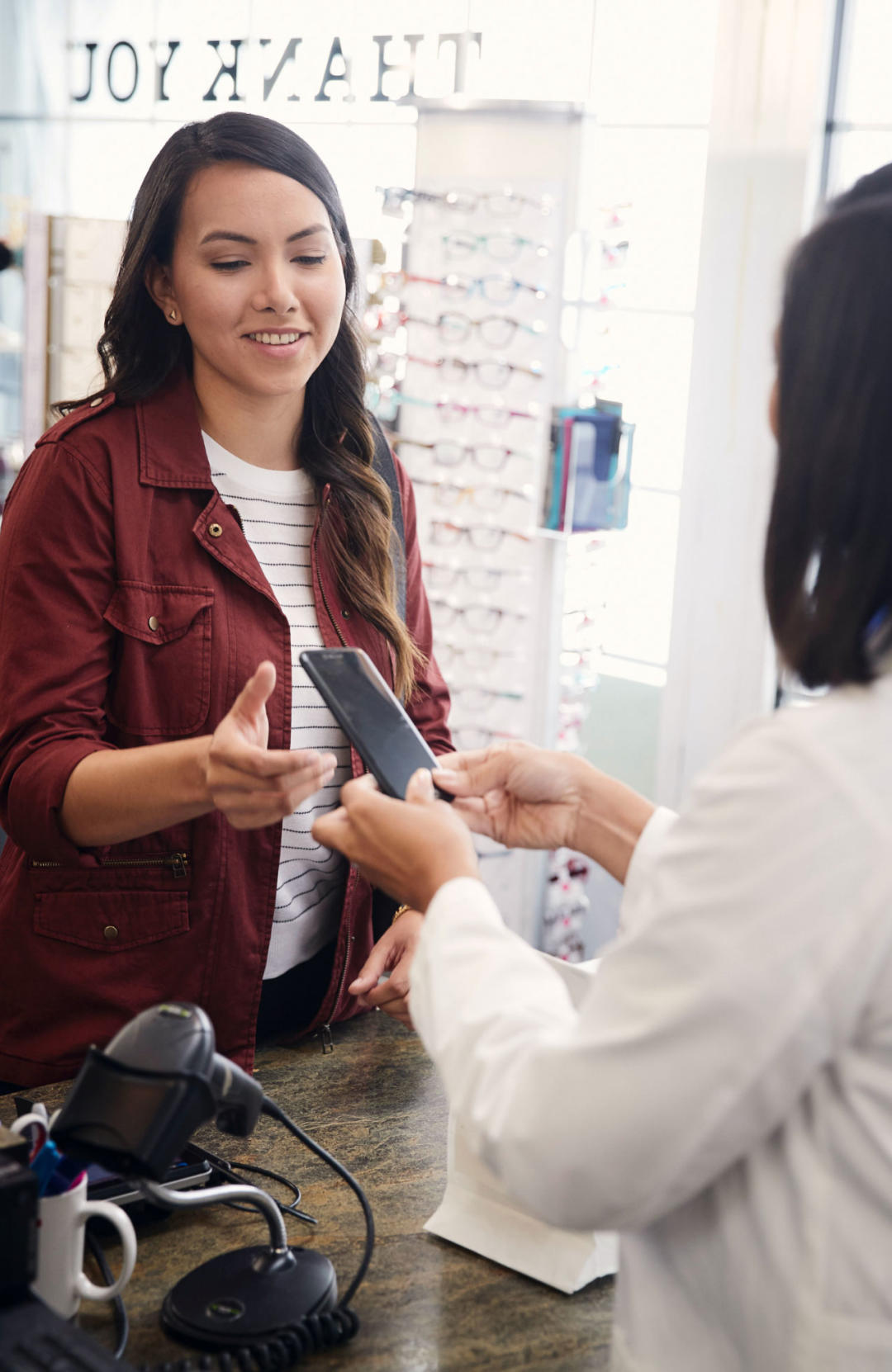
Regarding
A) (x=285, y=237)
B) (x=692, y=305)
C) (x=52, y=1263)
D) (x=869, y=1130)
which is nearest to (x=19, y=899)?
(x=52, y=1263)

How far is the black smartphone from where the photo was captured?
4.08ft

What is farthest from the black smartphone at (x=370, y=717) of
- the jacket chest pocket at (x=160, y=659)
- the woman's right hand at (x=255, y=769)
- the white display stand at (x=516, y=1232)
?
the jacket chest pocket at (x=160, y=659)

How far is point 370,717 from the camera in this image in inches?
50.8

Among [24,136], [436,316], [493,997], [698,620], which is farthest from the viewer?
[24,136]

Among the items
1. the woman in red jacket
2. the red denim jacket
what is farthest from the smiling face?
the red denim jacket

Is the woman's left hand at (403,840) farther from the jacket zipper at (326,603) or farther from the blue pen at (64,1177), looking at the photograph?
the jacket zipper at (326,603)

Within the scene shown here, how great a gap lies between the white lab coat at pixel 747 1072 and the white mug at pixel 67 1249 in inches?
14.9

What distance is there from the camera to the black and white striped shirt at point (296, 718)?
1.75 m

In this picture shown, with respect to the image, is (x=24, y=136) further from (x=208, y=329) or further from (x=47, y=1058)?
(x=47, y=1058)

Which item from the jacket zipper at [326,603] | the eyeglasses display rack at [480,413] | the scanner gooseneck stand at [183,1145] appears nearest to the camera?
the scanner gooseneck stand at [183,1145]

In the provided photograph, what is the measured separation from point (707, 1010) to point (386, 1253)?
24.5 inches

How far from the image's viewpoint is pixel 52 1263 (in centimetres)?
102

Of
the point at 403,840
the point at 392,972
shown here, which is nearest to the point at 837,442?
the point at 403,840

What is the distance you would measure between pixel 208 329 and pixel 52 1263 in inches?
45.8
